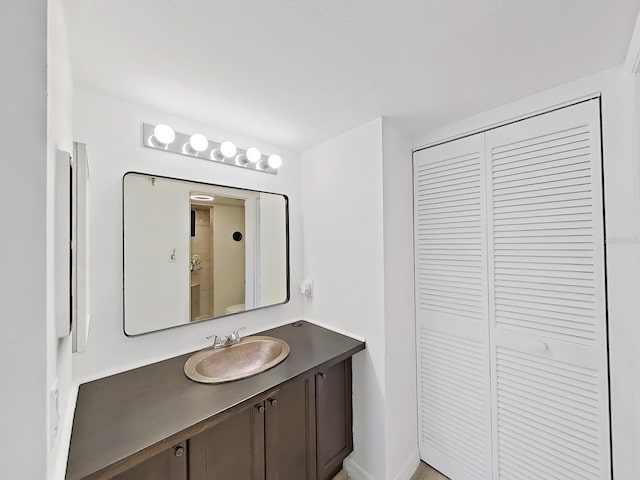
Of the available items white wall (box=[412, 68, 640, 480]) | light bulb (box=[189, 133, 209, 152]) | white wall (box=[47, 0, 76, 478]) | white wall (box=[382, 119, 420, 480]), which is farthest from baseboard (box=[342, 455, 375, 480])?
light bulb (box=[189, 133, 209, 152])

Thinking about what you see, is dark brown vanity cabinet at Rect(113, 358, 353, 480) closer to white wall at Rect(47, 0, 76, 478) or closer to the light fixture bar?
white wall at Rect(47, 0, 76, 478)

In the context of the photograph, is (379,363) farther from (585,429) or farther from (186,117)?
(186,117)

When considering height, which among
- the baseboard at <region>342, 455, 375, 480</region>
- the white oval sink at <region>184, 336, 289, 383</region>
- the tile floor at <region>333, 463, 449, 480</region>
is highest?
the white oval sink at <region>184, 336, 289, 383</region>

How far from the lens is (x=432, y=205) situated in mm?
1682

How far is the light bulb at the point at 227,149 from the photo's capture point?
161cm

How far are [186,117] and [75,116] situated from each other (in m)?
0.49

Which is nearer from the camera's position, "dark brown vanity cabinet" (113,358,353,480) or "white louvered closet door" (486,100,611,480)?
"dark brown vanity cabinet" (113,358,353,480)

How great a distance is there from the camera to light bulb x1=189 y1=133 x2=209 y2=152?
1.49 m

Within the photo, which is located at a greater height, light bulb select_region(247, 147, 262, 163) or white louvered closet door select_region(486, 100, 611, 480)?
light bulb select_region(247, 147, 262, 163)

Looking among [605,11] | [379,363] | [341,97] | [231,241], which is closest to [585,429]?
[379,363]

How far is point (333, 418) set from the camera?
1.56m

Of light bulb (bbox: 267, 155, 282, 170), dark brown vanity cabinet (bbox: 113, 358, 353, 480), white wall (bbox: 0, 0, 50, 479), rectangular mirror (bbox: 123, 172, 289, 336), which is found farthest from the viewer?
light bulb (bbox: 267, 155, 282, 170)

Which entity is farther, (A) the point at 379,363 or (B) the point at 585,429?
(A) the point at 379,363

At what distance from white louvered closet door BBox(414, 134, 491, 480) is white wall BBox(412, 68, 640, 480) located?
0.47m
